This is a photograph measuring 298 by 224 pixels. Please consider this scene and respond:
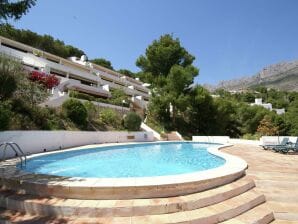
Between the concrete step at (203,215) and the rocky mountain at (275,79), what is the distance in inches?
4761

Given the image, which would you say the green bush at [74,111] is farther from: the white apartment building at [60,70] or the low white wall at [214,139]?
the low white wall at [214,139]

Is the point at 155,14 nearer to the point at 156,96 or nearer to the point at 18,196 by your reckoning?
the point at 156,96

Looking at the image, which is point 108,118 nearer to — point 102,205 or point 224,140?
point 224,140

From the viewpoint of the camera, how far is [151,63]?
37.5 meters

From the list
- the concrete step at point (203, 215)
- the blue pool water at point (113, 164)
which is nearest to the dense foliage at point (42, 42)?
the blue pool water at point (113, 164)

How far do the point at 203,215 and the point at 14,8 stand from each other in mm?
9071

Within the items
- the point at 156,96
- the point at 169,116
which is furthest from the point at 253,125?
the point at 156,96

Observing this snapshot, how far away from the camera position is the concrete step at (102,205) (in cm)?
502

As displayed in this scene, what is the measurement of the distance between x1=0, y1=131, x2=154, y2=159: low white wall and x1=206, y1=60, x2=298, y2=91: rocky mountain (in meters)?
110

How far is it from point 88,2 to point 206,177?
1576 cm

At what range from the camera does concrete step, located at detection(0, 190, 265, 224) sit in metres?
4.84

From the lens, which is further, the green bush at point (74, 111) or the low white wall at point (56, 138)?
the green bush at point (74, 111)

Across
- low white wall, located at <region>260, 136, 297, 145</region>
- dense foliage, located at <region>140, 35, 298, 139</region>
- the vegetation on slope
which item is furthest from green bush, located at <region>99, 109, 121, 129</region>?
low white wall, located at <region>260, 136, 297, 145</region>

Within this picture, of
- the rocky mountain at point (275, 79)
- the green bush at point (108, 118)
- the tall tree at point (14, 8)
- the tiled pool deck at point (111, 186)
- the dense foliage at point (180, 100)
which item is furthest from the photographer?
the rocky mountain at point (275, 79)
